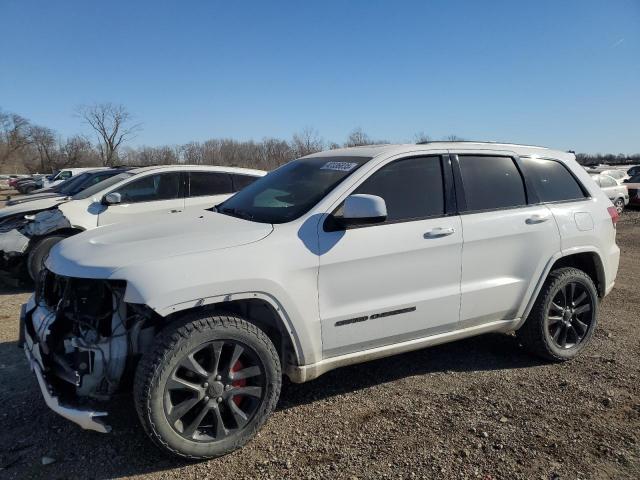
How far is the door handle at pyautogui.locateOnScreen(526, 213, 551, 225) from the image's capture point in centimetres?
411

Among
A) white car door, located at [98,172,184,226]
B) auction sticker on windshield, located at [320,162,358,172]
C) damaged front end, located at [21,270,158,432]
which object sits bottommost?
damaged front end, located at [21,270,158,432]

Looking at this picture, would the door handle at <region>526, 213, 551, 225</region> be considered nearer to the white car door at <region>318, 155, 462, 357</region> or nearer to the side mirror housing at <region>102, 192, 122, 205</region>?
the white car door at <region>318, 155, 462, 357</region>

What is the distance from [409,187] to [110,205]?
5198mm

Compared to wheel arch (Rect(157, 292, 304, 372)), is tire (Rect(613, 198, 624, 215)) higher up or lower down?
lower down

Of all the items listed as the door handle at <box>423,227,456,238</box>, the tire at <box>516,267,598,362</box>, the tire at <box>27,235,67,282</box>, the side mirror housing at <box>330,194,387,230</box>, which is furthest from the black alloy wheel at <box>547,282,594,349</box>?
the tire at <box>27,235,67,282</box>

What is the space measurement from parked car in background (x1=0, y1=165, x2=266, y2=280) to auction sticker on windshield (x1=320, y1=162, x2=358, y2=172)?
310 cm

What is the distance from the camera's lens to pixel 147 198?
7562 millimetres

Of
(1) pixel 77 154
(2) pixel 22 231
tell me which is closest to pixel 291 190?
(2) pixel 22 231

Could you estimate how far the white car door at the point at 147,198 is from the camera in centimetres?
732

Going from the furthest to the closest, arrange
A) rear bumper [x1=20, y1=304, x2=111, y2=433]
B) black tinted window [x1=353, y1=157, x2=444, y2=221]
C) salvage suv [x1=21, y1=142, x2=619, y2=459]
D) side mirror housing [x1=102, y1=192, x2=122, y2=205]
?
side mirror housing [x1=102, y1=192, x2=122, y2=205] < black tinted window [x1=353, y1=157, x2=444, y2=221] < salvage suv [x1=21, y1=142, x2=619, y2=459] < rear bumper [x1=20, y1=304, x2=111, y2=433]

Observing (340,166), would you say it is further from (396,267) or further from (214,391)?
(214,391)

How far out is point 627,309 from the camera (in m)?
6.00

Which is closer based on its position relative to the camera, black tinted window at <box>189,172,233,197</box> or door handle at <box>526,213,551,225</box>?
door handle at <box>526,213,551,225</box>

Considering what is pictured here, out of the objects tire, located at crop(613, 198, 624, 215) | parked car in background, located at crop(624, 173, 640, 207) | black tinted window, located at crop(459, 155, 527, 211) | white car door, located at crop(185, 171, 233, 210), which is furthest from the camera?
parked car in background, located at crop(624, 173, 640, 207)
